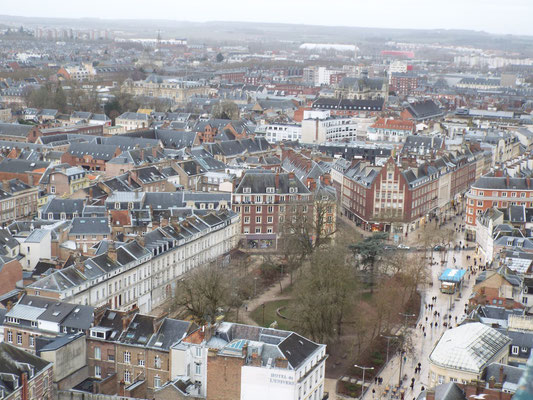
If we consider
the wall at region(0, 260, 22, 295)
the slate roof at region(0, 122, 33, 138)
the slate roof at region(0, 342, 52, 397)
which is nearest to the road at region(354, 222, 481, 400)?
the slate roof at region(0, 342, 52, 397)

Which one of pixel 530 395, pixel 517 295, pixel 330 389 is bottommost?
pixel 330 389

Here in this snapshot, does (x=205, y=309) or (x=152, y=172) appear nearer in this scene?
(x=205, y=309)

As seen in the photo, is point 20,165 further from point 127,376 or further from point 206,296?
point 127,376

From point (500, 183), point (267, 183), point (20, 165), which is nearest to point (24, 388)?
point (267, 183)

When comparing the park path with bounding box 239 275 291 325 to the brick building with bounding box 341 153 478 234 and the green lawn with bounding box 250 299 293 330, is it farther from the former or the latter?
the brick building with bounding box 341 153 478 234

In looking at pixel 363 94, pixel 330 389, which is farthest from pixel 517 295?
pixel 363 94

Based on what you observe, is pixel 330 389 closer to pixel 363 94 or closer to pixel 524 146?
pixel 524 146
